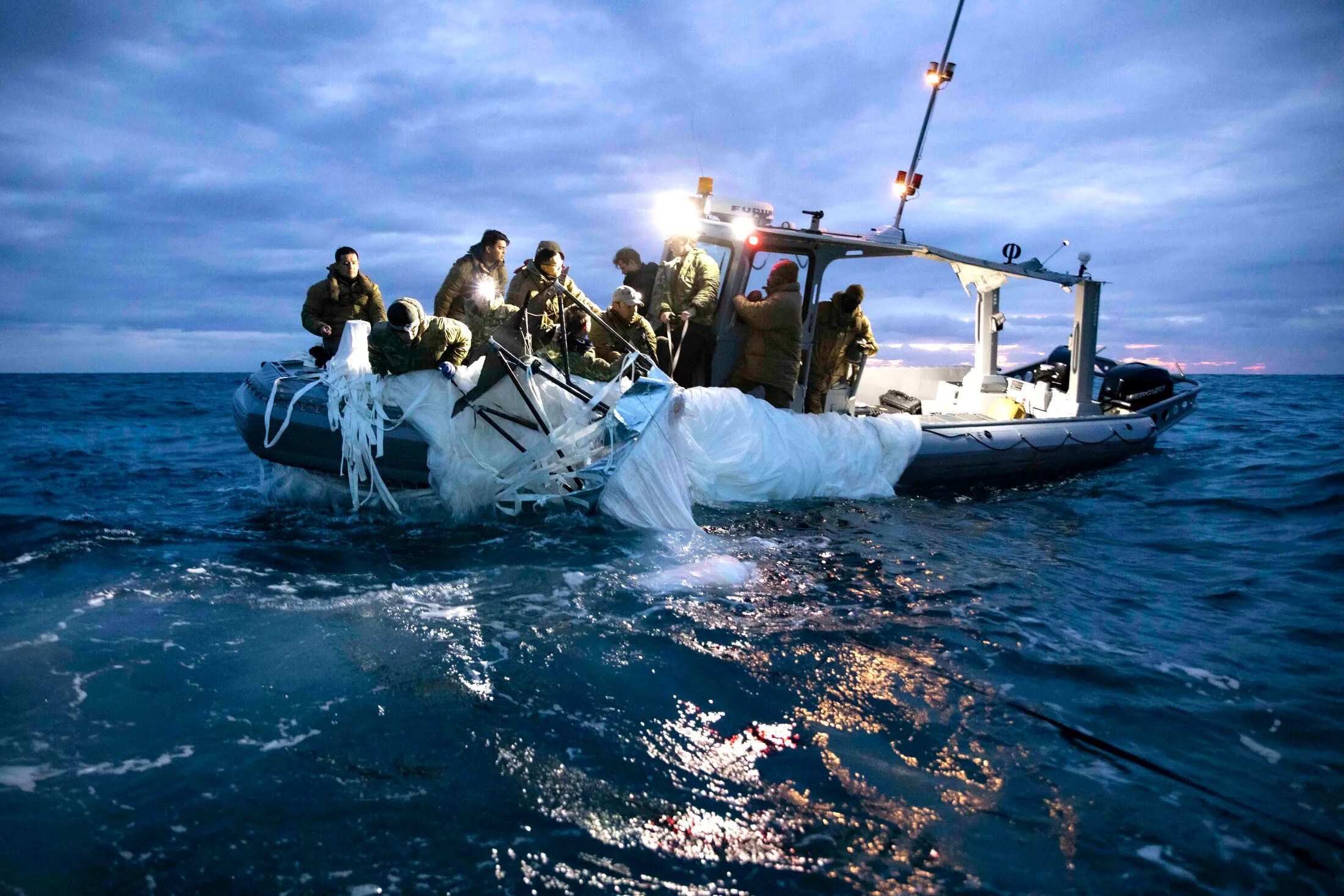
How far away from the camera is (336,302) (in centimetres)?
706

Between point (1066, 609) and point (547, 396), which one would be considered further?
point (547, 396)

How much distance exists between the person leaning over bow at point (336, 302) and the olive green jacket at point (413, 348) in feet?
5.84

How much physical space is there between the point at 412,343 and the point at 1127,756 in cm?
475

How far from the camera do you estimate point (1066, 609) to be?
4387 millimetres

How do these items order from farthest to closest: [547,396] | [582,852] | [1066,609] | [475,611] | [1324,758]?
[547,396]
[1066,609]
[475,611]
[1324,758]
[582,852]

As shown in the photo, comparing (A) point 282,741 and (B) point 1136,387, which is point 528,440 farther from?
(B) point 1136,387

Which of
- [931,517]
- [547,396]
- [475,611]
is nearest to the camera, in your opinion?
[475,611]

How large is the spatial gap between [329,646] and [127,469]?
723 centimetres

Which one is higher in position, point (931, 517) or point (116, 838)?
point (931, 517)

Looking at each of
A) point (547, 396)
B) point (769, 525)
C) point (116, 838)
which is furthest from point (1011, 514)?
point (116, 838)

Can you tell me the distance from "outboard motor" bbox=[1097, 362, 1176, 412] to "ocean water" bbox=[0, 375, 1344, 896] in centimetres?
447

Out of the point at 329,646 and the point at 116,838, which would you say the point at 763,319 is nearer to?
the point at 329,646

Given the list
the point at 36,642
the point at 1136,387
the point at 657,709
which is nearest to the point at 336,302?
the point at 36,642

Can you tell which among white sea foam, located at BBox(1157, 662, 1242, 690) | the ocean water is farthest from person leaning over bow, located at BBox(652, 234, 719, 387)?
white sea foam, located at BBox(1157, 662, 1242, 690)
